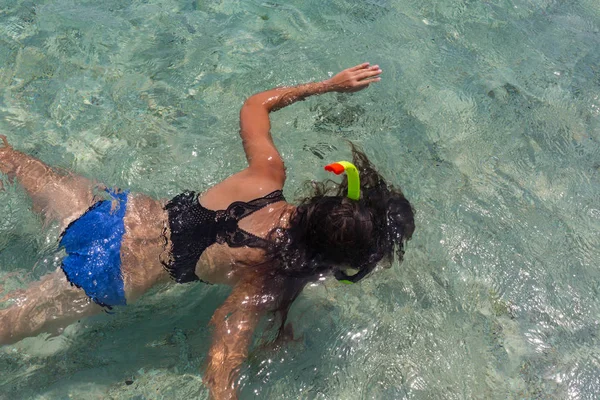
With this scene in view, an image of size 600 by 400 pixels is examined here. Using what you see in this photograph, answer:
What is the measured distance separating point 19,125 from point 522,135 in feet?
12.8

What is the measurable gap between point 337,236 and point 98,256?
4.16 ft

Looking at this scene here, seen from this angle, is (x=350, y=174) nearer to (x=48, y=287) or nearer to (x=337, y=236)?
(x=337, y=236)

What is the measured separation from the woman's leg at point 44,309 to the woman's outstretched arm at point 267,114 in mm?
1156

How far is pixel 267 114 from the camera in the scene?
3.26m

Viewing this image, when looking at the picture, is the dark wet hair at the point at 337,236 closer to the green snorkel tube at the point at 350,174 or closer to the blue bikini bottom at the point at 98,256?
the green snorkel tube at the point at 350,174

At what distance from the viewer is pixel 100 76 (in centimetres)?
429

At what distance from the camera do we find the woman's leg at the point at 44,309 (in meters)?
2.77

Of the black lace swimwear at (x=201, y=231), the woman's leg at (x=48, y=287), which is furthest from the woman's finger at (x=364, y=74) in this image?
the woman's leg at (x=48, y=287)

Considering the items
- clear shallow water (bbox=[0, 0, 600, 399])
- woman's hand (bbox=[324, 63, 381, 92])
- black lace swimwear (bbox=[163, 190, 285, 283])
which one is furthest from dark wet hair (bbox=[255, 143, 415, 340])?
woman's hand (bbox=[324, 63, 381, 92])

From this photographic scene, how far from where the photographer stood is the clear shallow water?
3.02 metres

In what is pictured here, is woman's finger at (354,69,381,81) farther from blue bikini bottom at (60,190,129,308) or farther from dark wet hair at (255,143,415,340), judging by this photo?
blue bikini bottom at (60,190,129,308)

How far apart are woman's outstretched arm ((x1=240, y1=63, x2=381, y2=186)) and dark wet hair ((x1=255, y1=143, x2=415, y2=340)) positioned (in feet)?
1.25

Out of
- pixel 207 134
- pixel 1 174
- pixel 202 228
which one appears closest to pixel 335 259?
pixel 202 228

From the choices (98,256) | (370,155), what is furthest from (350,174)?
(370,155)
